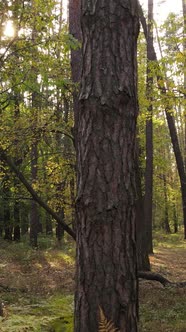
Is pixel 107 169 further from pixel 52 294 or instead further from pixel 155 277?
pixel 52 294

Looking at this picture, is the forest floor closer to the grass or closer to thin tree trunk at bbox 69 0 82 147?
the grass

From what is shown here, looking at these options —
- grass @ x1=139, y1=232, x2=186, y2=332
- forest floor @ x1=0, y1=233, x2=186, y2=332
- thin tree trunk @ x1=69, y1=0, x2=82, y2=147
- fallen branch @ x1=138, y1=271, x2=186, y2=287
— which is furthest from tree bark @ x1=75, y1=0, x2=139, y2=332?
thin tree trunk @ x1=69, y1=0, x2=82, y2=147

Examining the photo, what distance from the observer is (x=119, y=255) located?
3057 millimetres

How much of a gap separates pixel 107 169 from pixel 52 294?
307 inches

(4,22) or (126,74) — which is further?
(4,22)

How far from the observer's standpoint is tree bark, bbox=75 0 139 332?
3.04 m

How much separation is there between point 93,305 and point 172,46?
31.5 ft

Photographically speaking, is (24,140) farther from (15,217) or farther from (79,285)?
(15,217)

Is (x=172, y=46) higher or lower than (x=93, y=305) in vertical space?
higher

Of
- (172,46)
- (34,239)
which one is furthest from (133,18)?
(34,239)

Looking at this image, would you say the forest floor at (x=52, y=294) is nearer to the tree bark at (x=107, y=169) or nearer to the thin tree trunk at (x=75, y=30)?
the tree bark at (x=107, y=169)

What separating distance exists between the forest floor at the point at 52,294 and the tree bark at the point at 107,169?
2.14 metres

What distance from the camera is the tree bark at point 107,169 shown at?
3039mm

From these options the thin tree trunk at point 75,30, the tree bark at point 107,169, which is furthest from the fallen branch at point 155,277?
the tree bark at point 107,169
